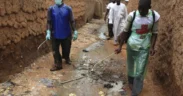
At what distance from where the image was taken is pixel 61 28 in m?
6.02

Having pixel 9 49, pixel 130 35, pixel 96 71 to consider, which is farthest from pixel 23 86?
pixel 130 35

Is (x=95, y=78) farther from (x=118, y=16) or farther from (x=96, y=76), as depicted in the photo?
(x=118, y=16)

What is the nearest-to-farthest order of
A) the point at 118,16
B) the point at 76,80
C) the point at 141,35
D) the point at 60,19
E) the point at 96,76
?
the point at 141,35 → the point at 76,80 → the point at 96,76 → the point at 60,19 → the point at 118,16

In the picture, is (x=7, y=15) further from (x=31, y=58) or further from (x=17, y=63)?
(x=31, y=58)

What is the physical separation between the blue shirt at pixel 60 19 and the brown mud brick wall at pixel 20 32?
24.1 inches

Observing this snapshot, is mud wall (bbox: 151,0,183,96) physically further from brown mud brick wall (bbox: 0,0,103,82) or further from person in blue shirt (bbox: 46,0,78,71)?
brown mud brick wall (bbox: 0,0,103,82)

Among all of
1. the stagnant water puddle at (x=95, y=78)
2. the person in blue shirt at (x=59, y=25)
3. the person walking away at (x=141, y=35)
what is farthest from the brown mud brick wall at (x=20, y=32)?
the person walking away at (x=141, y=35)

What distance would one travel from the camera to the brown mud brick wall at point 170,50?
13.4 ft

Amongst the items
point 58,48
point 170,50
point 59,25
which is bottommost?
point 58,48

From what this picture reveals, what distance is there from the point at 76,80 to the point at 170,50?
200cm

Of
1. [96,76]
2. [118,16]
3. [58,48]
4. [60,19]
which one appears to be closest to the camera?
[96,76]

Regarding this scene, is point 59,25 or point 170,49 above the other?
point 59,25

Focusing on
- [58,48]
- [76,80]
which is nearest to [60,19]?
[58,48]

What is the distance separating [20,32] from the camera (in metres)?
5.74
